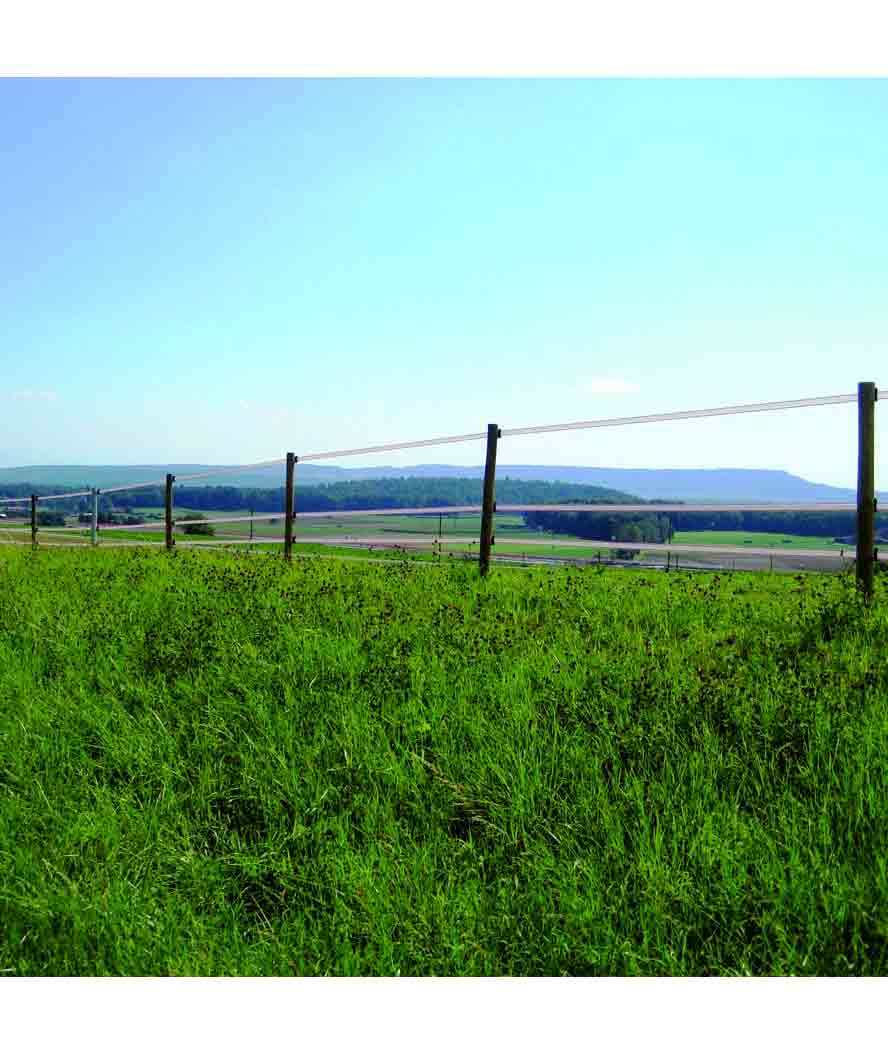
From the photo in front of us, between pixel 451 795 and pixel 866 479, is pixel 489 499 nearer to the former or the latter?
pixel 866 479

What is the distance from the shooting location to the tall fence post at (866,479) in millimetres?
6297

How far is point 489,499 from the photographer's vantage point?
9164 mm

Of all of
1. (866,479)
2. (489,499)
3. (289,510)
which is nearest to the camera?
(866,479)

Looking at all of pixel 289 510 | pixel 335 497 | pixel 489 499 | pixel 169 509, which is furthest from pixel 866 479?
pixel 335 497

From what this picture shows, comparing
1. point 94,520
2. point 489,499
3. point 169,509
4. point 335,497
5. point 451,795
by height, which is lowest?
point 451,795

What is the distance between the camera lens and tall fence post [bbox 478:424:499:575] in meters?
8.79

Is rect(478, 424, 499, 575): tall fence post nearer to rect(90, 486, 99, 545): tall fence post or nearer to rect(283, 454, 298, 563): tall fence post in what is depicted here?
rect(283, 454, 298, 563): tall fence post

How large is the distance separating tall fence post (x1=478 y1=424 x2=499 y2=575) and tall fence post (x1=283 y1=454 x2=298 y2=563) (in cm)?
410

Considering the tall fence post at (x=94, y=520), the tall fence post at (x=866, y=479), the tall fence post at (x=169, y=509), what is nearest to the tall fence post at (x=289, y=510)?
the tall fence post at (x=169, y=509)

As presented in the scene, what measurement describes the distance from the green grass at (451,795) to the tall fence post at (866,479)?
0.77 meters

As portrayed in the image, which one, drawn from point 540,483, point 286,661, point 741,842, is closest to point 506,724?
point 741,842

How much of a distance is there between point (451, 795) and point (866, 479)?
468 cm

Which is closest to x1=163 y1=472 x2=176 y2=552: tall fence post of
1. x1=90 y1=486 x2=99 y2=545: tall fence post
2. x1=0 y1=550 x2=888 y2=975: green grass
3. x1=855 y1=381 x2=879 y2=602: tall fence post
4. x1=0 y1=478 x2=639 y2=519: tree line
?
x1=0 y1=478 x2=639 y2=519: tree line

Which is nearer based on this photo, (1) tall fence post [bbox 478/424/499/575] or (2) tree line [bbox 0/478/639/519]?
A: (1) tall fence post [bbox 478/424/499/575]
